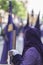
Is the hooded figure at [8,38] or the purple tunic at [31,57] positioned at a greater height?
the hooded figure at [8,38]

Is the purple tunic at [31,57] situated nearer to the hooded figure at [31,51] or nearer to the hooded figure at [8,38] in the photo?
the hooded figure at [31,51]

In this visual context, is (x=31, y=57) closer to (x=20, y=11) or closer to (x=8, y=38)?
(x=8, y=38)

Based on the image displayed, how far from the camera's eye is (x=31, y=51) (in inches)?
44.4

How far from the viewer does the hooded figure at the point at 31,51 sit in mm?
1116

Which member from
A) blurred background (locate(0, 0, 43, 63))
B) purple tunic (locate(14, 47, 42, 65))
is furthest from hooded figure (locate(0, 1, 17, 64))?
purple tunic (locate(14, 47, 42, 65))

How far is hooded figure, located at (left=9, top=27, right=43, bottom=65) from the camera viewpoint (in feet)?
3.66

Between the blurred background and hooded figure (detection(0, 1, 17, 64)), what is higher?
the blurred background

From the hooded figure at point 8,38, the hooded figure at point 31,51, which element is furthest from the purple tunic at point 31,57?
the hooded figure at point 8,38

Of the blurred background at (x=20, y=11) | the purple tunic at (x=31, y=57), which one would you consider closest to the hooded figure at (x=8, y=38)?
the blurred background at (x=20, y=11)

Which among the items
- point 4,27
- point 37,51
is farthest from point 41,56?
point 4,27

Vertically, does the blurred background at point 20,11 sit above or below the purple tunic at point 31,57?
above

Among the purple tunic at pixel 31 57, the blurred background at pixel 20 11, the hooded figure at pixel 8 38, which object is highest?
the blurred background at pixel 20 11

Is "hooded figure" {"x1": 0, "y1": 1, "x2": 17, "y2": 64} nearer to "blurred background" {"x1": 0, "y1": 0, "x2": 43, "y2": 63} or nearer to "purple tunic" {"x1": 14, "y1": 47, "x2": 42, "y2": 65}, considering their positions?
"blurred background" {"x1": 0, "y1": 0, "x2": 43, "y2": 63}

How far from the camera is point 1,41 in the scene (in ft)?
3.86
